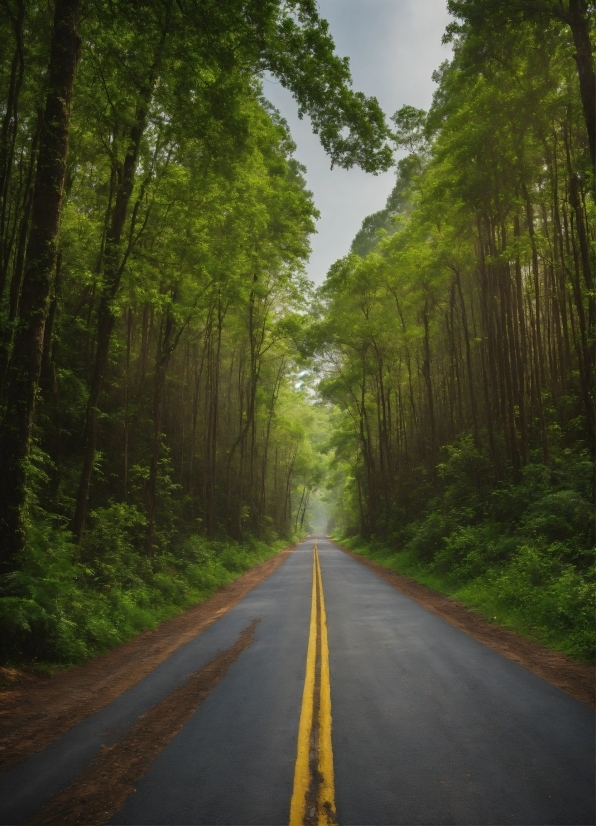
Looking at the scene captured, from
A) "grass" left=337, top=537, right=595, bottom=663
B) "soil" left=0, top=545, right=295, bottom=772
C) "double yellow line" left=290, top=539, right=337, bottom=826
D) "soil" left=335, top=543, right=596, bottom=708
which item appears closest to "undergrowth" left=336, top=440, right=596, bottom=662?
"grass" left=337, top=537, right=595, bottom=663

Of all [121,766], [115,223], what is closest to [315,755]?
[121,766]

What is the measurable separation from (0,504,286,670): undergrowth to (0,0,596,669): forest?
5cm

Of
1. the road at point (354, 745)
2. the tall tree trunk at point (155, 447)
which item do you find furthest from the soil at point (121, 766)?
the tall tree trunk at point (155, 447)

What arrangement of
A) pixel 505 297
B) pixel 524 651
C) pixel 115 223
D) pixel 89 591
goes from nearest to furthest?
pixel 524 651 → pixel 89 591 → pixel 115 223 → pixel 505 297

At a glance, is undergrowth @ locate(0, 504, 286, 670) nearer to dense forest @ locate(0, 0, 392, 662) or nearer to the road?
dense forest @ locate(0, 0, 392, 662)

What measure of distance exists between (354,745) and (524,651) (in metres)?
4.49

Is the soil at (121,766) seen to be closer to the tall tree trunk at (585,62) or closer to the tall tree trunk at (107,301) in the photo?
the tall tree trunk at (107,301)

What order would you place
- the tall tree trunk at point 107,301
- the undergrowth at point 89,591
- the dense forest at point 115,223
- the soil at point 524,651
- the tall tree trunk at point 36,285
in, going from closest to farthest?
the soil at point 524,651 < the undergrowth at point 89,591 < the tall tree trunk at point 36,285 < the dense forest at point 115,223 < the tall tree trunk at point 107,301

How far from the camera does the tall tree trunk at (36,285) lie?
7.99m

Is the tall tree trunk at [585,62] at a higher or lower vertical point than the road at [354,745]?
higher

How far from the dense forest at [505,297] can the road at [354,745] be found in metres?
2.74

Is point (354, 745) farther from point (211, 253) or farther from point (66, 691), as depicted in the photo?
point (211, 253)

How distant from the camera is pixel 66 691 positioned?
6.43m

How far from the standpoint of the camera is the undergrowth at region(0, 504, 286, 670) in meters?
7.41
